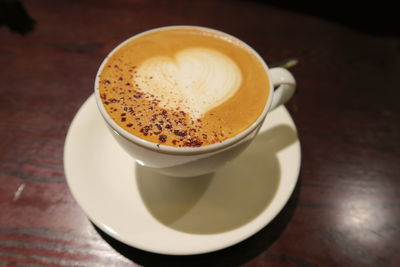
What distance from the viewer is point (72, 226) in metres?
0.81

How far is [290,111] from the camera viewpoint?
1.15m

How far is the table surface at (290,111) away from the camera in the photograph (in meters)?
0.79

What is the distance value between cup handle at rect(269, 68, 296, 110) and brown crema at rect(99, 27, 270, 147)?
31 mm

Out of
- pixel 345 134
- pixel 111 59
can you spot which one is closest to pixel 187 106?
pixel 111 59

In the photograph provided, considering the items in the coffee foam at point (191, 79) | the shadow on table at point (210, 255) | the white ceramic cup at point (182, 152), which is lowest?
the shadow on table at point (210, 255)

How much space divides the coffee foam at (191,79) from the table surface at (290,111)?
1.23 ft

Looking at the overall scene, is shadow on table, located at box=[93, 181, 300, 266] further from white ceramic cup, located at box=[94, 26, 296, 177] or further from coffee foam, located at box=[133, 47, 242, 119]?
coffee foam, located at box=[133, 47, 242, 119]

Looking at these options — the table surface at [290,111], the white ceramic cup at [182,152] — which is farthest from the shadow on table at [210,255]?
the white ceramic cup at [182,152]

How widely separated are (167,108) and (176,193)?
9.6 inches

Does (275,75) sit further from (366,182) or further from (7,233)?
(7,233)

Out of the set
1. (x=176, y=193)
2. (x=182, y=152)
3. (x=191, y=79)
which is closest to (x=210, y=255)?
(x=176, y=193)

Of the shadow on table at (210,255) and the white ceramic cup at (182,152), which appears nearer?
the white ceramic cup at (182,152)

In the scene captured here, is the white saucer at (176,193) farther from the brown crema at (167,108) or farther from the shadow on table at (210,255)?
the brown crema at (167,108)

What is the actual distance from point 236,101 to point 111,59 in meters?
0.34
